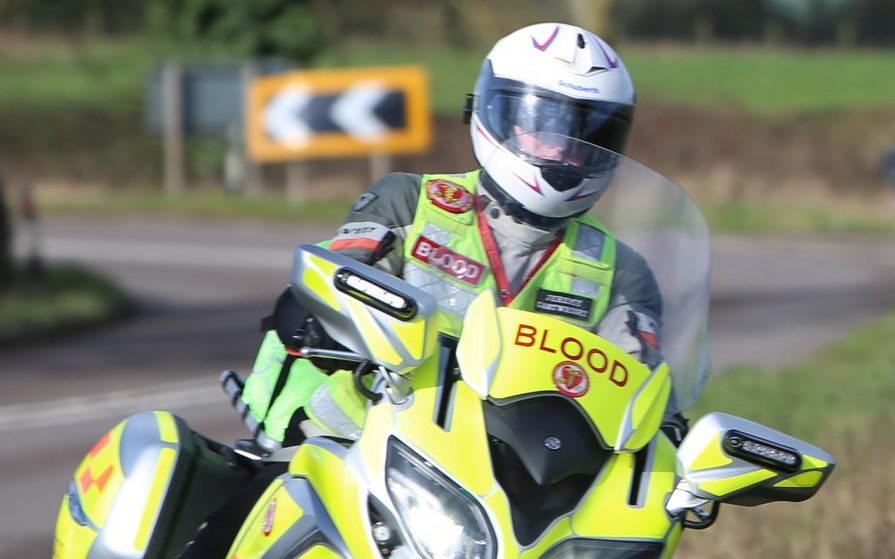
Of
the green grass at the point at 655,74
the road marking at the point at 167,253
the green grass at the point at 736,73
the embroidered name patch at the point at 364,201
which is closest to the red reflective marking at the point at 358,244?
the embroidered name patch at the point at 364,201

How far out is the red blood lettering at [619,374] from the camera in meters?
3.32

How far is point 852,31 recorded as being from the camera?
48.3m

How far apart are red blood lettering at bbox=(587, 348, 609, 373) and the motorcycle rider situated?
347 mm

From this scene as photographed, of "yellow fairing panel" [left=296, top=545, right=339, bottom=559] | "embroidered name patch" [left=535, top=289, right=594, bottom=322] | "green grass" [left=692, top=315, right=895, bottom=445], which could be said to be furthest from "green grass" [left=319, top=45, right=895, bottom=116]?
"yellow fairing panel" [left=296, top=545, right=339, bottom=559]

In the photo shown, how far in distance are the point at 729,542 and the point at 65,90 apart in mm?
40754

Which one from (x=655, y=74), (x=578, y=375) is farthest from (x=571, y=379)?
(x=655, y=74)

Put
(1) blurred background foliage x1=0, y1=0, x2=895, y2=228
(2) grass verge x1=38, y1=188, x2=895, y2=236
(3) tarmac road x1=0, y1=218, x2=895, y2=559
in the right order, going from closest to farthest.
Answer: (3) tarmac road x1=0, y1=218, x2=895, y2=559 < (2) grass verge x1=38, y1=188, x2=895, y2=236 < (1) blurred background foliage x1=0, y1=0, x2=895, y2=228

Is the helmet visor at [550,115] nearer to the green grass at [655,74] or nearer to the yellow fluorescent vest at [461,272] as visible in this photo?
the yellow fluorescent vest at [461,272]

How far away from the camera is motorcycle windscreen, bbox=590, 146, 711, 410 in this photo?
384 cm

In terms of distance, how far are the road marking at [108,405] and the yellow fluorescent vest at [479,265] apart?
660 cm

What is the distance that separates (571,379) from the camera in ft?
10.7

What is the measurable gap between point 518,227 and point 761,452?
1.00m

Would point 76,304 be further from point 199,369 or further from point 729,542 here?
point 729,542

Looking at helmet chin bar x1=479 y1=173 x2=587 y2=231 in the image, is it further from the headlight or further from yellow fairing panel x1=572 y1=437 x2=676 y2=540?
the headlight
